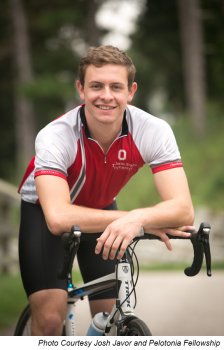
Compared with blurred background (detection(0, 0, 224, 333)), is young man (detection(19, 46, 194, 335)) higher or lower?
lower

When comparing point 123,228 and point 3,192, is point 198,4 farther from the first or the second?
point 123,228

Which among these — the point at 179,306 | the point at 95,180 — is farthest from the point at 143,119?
the point at 179,306

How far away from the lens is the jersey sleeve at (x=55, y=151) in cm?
453

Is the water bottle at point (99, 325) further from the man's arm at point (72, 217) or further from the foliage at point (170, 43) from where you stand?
the foliage at point (170, 43)

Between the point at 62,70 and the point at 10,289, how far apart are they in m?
18.3

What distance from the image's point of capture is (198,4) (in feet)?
88.3

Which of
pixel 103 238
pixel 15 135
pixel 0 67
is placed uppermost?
pixel 0 67

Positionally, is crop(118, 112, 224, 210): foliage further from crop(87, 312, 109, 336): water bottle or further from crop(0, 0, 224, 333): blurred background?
crop(87, 312, 109, 336): water bottle

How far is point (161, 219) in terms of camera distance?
4305 mm

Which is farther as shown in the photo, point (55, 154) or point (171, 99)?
point (171, 99)

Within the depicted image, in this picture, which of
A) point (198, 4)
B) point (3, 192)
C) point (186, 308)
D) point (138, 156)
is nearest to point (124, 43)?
point (198, 4)

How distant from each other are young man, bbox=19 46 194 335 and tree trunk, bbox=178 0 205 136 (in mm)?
21183

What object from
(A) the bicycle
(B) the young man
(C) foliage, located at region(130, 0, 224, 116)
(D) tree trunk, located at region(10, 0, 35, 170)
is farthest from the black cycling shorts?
(C) foliage, located at region(130, 0, 224, 116)

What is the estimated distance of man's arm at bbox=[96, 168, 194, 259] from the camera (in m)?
4.07
